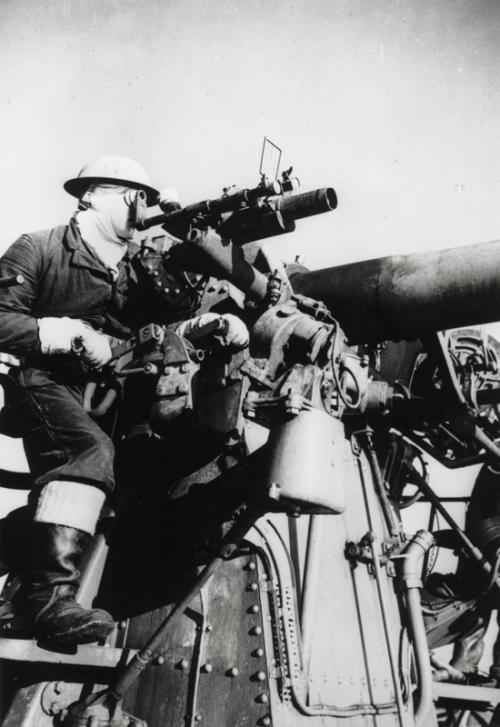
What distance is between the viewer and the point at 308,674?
3787mm

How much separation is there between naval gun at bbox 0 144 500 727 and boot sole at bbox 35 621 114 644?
13 cm

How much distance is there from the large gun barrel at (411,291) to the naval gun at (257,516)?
0.01m

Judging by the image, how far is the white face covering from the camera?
430 centimetres

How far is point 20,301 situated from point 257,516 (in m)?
1.89

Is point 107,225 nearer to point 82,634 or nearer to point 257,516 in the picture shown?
point 257,516

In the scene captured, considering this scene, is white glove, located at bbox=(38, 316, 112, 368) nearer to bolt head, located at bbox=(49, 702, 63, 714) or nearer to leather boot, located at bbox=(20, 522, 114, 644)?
leather boot, located at bbox=(20, 522, 114, 644)

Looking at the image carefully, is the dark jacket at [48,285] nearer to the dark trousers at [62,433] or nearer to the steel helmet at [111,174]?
the dark trousers at [62,433]

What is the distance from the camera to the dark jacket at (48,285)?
3.73 m

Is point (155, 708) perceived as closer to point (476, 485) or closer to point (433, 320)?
point (433, 320)

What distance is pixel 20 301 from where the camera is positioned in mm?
3895

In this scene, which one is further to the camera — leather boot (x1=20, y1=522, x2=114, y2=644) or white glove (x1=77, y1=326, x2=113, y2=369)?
white glove (x1=77, y1=326, x2=113, y2=369)

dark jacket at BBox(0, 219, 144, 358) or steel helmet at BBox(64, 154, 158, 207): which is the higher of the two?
steel helmet at BBox(64, 154, 158, 207)

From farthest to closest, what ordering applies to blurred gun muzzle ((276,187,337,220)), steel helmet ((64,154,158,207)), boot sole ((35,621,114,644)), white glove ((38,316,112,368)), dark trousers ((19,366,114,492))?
steel helmet ((64,154,158,207)), blurred gun muzzle ((276,187,337,220)), white glove ((38,316,112,368)), dark trousers ((19,366,114,492)), boot sole ((35,621,114,644))

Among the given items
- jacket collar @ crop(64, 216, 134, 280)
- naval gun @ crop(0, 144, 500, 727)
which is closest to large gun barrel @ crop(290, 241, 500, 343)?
naval gun @ crop(0, 144, 500, 727)
